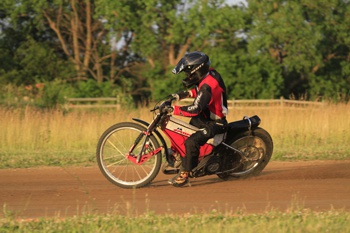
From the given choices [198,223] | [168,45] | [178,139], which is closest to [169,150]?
[178,139]

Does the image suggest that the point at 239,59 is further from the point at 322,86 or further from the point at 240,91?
the point at 322,86

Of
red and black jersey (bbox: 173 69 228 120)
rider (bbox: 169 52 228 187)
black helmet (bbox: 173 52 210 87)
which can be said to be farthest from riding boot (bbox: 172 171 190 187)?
black helmet (bbox: 173 52 210 87)

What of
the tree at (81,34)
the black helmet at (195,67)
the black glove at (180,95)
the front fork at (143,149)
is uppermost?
the tree at (81,34)

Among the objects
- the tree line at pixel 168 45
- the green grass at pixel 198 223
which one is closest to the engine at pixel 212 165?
the green grass at pixel 198 223

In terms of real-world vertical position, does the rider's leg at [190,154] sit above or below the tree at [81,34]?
below

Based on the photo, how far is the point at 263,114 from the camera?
19578 millimetres

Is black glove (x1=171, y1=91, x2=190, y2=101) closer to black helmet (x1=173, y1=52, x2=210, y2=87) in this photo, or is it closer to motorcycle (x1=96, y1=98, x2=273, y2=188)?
motorcycle (x1=96, y1=98, x2=273, y2=188)

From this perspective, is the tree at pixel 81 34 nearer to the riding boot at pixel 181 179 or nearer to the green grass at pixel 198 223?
the riding boot at pixel 181 179

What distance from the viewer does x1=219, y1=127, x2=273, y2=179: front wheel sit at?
35.2ft

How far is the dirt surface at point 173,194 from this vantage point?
8.66 meters

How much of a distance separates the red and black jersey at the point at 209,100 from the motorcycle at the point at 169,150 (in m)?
0.27

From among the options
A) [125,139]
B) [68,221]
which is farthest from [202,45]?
[68,221]

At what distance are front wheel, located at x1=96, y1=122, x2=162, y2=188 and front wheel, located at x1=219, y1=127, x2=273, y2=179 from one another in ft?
3.65

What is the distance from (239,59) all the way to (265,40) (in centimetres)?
192
